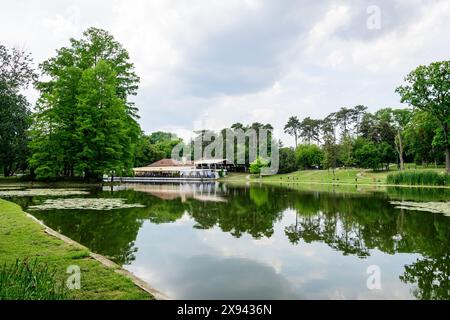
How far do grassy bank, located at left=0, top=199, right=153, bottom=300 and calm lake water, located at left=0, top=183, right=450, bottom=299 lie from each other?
68cm

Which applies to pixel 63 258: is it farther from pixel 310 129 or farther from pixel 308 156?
pixel 310 129

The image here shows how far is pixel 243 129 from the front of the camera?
237 feet

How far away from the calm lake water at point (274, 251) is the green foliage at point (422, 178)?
1944 cm

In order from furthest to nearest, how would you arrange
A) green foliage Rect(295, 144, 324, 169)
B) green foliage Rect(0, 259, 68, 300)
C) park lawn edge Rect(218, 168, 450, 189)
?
1. green foliage Rect(295, 144, 324, 169)
2. park lawn edge Rect(218, 168, 450, 189)
3. green foliage Rect(0, 259, 68, 300)

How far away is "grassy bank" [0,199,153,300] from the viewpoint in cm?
405

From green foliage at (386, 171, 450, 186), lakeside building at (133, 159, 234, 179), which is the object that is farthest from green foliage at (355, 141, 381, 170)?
lakeside building at (133, 159, 234, 179)

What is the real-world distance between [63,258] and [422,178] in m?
31.7

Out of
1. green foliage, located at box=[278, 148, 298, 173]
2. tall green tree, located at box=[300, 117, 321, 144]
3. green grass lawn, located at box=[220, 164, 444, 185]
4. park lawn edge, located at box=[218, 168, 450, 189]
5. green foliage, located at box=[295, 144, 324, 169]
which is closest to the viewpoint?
park lawn edge, located at box=[218, 168, 450, 189]

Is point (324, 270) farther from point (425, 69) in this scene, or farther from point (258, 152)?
point (258, 152)

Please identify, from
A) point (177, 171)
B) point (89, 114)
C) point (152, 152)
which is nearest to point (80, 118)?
point (89, 114)

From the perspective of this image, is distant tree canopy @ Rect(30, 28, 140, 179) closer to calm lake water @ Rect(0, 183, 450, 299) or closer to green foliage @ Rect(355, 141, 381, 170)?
calm lake water @ Rect(0, 183, 450, 299)

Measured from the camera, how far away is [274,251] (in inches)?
284

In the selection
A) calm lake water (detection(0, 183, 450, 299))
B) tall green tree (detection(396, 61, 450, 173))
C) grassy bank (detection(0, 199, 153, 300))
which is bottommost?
calm lake water (detection(0, 183, 450, 299))
